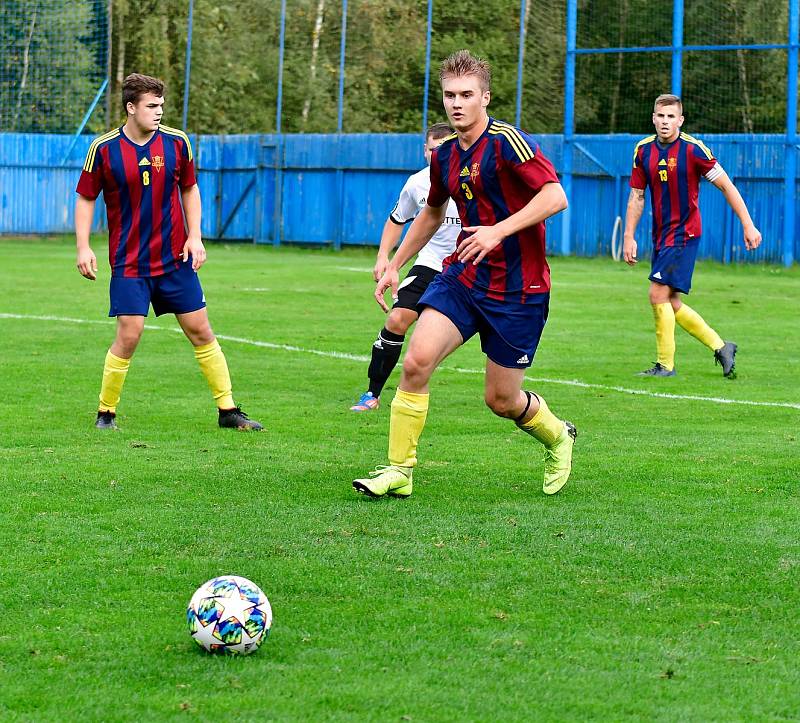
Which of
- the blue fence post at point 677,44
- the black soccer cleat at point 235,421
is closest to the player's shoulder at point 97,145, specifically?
the black soccer cleat at point 235,421

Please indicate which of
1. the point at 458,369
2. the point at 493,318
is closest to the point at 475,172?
the point at 493,318

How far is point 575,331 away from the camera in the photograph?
15.2 meters

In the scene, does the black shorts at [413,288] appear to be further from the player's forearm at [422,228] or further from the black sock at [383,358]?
the player's forearm at [422,228]

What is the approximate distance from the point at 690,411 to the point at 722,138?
20.1 meters

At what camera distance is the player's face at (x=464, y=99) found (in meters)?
6.21

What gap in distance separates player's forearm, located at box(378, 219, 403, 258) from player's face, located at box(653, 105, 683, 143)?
9.41 feet

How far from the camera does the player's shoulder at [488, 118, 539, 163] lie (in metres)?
6.34

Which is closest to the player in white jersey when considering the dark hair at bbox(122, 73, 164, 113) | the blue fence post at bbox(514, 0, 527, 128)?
the dark hair at bbox(122, 73, 164, 113)

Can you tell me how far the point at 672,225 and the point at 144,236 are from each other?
16.8 ft

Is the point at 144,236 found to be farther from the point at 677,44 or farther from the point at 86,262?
the point at 677,44

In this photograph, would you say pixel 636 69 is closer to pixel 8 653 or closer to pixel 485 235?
pixel 485 235

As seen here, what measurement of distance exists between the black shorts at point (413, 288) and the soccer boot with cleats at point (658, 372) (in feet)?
8.80

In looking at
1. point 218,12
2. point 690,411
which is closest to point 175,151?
point 690,411

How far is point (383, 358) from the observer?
31.7 feet
